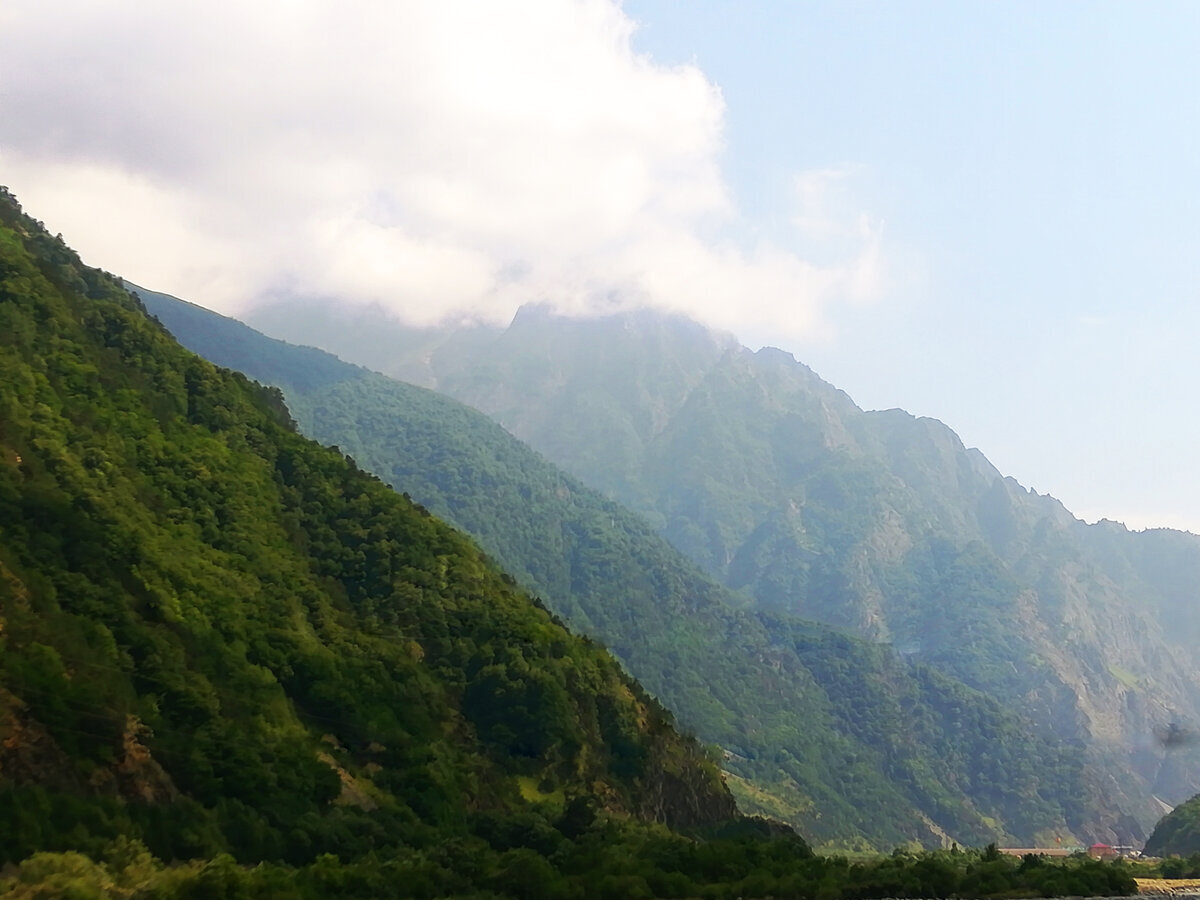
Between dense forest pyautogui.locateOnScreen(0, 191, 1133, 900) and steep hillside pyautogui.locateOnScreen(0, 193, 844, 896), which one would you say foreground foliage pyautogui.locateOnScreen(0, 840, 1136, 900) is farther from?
steep hillside pyautogui.locateOnScreen(0, 193, 844, 896)

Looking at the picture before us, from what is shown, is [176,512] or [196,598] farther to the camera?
[176,512]

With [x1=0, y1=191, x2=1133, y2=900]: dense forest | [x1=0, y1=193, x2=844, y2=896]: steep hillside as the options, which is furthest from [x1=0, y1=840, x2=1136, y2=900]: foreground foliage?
[x1=0, y1=193, x2=844, y2=896]: steep hillside

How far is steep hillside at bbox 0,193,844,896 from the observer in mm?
75938

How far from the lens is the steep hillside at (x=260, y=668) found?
7594cm

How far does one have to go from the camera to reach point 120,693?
3209 inches

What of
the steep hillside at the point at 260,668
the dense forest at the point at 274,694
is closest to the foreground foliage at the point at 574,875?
the dense forest at the point at 274,694

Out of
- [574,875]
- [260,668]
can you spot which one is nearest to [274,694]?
[260,668]

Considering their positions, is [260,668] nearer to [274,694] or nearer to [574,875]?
[274,694]

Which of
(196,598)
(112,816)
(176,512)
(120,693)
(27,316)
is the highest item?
(27,316)

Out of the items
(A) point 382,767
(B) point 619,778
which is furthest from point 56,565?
(B) point 619,778

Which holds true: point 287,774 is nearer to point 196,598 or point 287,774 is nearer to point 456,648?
point 196,598

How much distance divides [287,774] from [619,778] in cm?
4355

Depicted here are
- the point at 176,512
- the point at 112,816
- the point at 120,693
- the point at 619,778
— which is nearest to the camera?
the point at 112,816

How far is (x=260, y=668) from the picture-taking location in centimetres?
9819
